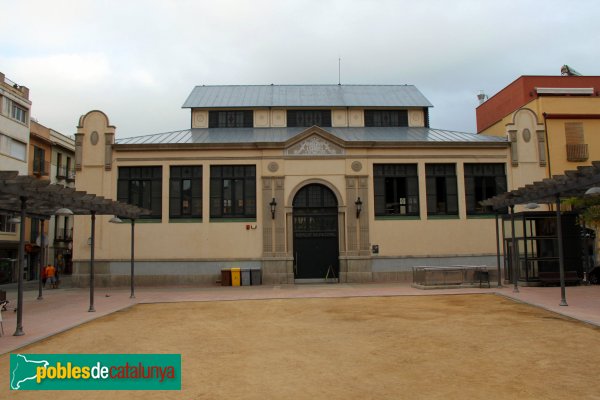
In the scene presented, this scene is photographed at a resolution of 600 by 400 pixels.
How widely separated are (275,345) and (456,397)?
15.5ft

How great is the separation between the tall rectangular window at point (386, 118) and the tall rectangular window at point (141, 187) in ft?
46.1

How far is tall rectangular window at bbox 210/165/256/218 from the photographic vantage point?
26.9 meters

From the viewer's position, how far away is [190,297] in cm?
2077

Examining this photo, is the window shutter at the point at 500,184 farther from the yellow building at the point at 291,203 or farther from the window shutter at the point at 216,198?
the window shutter at the point at 216,198

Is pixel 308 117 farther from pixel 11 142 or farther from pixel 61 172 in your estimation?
pixel 61 172

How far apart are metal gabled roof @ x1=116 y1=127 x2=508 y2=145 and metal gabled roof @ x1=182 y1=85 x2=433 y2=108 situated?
191cm

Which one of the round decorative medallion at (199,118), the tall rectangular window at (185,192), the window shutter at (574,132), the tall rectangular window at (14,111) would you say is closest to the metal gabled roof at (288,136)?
the round decorative medallion at (199,118)

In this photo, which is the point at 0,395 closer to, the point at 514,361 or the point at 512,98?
the point at 514,361

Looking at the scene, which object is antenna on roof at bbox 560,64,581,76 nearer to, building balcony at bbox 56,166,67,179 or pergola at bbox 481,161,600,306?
pergola at bbox 481,161,600,306

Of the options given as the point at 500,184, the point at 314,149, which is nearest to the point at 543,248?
the point at 500,184

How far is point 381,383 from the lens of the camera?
7.81 metres

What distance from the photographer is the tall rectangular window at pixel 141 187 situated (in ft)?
88.5

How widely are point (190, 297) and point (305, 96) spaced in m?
18.2

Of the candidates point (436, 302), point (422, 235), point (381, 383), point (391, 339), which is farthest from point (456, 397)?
point (422, 235)
